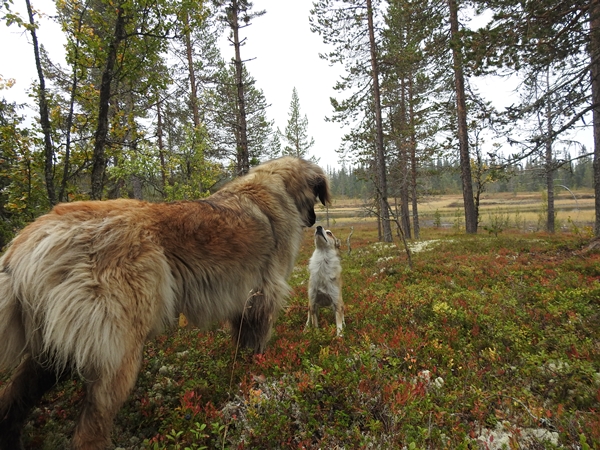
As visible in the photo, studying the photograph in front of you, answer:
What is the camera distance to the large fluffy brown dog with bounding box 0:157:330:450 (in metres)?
2.01

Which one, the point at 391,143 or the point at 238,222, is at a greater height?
the point at 391,143

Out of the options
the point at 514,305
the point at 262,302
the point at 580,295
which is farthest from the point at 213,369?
the point at 580,295

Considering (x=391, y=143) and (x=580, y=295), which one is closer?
(x=580, y=295)

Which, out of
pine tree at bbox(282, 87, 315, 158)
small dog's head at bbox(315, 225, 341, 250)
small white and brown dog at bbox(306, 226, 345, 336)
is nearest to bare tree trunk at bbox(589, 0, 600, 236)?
small dog's head at bbox(315, 225, 341, 250)

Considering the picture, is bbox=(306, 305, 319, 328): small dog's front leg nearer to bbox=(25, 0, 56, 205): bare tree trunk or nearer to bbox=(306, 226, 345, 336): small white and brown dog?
bbox=(306, 226, 345, 336): small white and brown dog

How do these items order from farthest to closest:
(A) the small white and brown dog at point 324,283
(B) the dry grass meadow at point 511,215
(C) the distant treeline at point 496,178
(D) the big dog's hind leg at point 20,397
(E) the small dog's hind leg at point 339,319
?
(B) the dry grass meadow at point 511,215, (C) the distant treeline at point 496,178, (A) the small white and brown dog at point 324,283, (E) the small dog's hind leg at point 339,319, (D) the big dog's hind leg at point 20,397

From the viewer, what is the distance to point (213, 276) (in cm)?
275

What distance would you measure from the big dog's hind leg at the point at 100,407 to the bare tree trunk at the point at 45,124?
399cm

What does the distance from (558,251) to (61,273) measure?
10982 millimetres

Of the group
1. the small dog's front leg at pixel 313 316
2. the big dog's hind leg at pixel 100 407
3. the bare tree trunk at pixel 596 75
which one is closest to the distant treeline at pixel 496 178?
the bare tree trunk at pixel 596 75

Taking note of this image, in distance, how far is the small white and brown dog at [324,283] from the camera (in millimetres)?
5082

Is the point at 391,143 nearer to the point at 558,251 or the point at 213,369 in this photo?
the point at 558,251

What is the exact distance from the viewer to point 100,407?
2.08m

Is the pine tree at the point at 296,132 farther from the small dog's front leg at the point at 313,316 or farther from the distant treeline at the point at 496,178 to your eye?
the small dog's front leg at the point at 313,316
